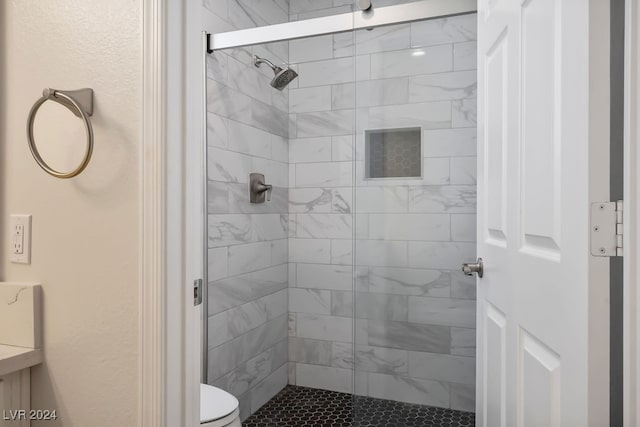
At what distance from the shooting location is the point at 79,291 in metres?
1.01

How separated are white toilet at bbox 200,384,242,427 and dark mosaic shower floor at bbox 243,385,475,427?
0.66 m

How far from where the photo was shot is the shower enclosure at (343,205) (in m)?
1.81

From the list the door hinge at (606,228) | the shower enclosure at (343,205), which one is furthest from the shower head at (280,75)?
Result: the door hinge at (606,228)

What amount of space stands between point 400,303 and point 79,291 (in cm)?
129

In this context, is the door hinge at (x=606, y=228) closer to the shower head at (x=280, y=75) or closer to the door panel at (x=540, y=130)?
the door panel at (x=540, y=130)

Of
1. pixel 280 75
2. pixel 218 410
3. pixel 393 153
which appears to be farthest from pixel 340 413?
pixel 280 75

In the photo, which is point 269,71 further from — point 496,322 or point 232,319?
point 496,322

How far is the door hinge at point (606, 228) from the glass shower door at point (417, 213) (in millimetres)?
1054

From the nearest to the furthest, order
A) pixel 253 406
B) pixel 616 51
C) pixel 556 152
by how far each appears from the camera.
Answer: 1. pixel 616 51
2. pixel 556 152
3. pixel 253 406

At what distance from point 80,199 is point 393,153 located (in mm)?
1234

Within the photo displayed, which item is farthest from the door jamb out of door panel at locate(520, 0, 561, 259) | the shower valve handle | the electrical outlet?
the shower valve handle

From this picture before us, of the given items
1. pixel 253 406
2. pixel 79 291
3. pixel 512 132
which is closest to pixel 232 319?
pixel 253 406

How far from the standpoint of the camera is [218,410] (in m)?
1.51

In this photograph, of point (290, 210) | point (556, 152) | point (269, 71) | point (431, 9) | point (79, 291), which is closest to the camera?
point (556, 152)
